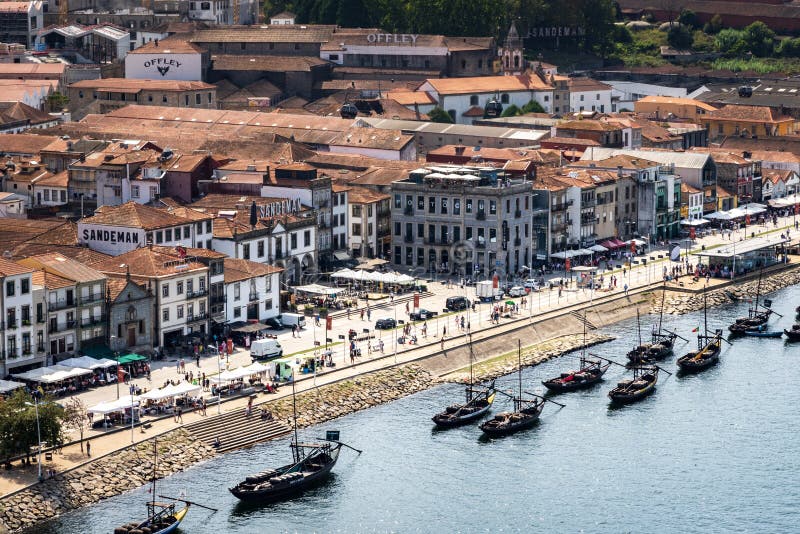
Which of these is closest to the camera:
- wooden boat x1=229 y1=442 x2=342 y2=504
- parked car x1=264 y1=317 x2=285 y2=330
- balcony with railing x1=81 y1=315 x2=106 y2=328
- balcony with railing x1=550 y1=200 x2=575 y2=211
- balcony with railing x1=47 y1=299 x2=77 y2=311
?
wooden boat x1=229 y1=442 x2=342 y2=504

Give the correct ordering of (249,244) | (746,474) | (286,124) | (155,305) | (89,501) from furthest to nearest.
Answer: (286,124) < (249,244) < (155,305) < (746,474) < (89,501)

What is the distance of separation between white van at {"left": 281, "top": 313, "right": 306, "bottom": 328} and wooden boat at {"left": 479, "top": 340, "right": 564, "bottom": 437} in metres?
20.0

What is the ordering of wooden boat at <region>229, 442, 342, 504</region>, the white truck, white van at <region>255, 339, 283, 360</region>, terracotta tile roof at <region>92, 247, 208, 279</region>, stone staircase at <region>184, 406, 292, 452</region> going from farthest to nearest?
the white truck
terracotta tile roof at <region>92, 247, 208, 279</region>
white van at <region>255, 339, 283, 360</region>
stone staircase at <region>184, 406, 292, 452</region>
wooden boat at <region>229, 442, 342, 504</region>

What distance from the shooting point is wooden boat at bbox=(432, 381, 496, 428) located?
11731 cm

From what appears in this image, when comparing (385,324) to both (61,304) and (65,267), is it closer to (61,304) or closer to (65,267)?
(65,267)

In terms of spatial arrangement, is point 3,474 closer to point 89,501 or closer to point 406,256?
point 89,501

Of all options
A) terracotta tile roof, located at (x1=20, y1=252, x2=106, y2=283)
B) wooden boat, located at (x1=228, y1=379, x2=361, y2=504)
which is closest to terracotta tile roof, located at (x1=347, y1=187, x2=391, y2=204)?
terracotta tile roof, located at (x1=20, y1=252, x2=106, y2=283)

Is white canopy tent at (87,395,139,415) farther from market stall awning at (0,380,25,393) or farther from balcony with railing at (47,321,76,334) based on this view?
balcony with railing at (47,321,76,334)

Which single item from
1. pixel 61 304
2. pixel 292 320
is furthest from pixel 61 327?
pixel 292 320

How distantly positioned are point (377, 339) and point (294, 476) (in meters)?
28.7

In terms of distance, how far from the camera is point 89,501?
101m

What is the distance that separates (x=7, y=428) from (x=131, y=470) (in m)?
7.08

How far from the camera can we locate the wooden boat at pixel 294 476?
103 meters

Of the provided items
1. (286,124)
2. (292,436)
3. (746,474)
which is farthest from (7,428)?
(286,124)
